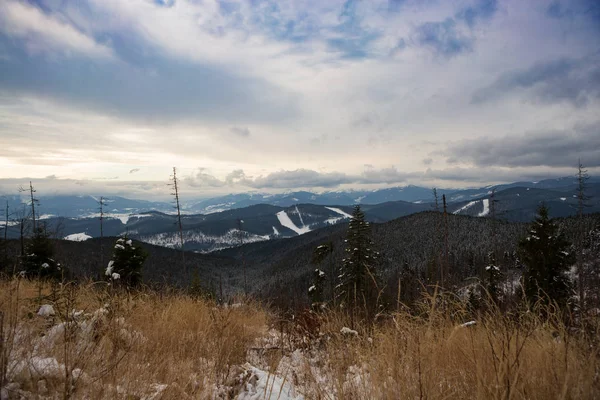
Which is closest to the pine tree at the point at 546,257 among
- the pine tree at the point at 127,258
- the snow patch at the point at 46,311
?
the snow patch at the point at 46,311

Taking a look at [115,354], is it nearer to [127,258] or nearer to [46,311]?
[46,311]

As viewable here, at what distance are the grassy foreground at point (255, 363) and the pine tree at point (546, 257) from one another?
20.6 metres

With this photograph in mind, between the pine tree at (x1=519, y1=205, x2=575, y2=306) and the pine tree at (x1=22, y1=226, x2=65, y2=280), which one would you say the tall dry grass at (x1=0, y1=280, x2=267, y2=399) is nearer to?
the pine tree at (x1=22, y1=226, x2=65, y2=280)

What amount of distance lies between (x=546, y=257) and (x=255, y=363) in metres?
22.9

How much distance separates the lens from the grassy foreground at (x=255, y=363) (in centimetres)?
200

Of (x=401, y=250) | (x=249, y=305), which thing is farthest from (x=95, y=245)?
(x=249, y=305)

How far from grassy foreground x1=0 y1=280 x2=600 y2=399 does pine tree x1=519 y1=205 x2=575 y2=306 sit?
20622 mm

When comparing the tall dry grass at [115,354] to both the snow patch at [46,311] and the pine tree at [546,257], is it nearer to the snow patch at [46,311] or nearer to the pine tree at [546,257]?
the snow patch at [46,311]

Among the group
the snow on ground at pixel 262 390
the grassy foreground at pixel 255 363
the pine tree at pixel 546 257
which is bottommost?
the pine tree at pixel 546 257

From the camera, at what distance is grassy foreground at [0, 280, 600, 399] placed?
200 centimetres

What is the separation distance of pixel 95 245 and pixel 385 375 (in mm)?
168919

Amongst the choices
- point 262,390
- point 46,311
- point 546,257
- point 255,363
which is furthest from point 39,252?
point 546,257

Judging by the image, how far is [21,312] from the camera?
141 inches

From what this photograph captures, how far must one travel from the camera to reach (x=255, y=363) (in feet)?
12.6
